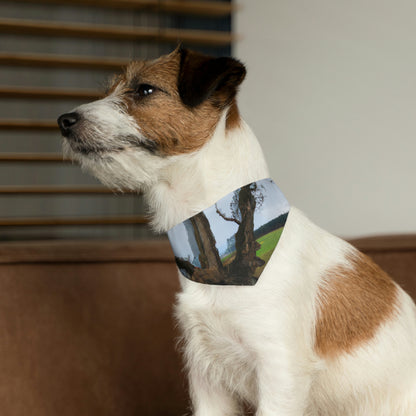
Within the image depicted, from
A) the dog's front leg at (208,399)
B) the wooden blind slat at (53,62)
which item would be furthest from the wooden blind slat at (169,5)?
the dog's front leg at (208,399)

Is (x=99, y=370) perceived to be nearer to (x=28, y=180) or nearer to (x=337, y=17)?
(x=337, y=17)

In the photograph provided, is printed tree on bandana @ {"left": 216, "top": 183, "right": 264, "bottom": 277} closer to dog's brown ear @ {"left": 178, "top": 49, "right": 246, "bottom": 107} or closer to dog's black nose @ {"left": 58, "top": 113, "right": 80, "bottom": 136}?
dog's brown ear @ {"left": 178, "top": 49, "right": 246, "bottom": 107}

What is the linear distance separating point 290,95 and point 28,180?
267cm

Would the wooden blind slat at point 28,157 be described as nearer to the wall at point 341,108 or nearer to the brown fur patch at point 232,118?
the wall at point 341,108

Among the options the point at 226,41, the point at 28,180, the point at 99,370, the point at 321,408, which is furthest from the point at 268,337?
the point at 28,180

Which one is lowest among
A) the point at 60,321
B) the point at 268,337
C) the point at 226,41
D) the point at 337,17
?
the point at 60,321

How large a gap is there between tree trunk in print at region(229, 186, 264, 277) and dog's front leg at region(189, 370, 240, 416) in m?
0.31

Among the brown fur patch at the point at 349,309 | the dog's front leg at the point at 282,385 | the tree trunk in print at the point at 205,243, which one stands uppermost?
the tree trunk in print at the point at 205,243

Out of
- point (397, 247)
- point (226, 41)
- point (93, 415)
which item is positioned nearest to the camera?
point (93, 415)

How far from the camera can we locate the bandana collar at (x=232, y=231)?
94cm

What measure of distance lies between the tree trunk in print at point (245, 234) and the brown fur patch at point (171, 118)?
0.13 metres

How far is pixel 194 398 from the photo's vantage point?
1119 mm

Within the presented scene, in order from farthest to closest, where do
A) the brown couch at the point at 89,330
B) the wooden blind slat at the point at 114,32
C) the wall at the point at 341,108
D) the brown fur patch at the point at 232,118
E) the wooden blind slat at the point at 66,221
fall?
the wooden blind slat at the point at 66,221, the wooden blind slat at the point at 114,32, the wall at the point at 341,108, the brown couch at the point at 89,330, the brown fur patch at the point at 232,118

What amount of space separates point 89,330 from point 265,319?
2.24 ft
